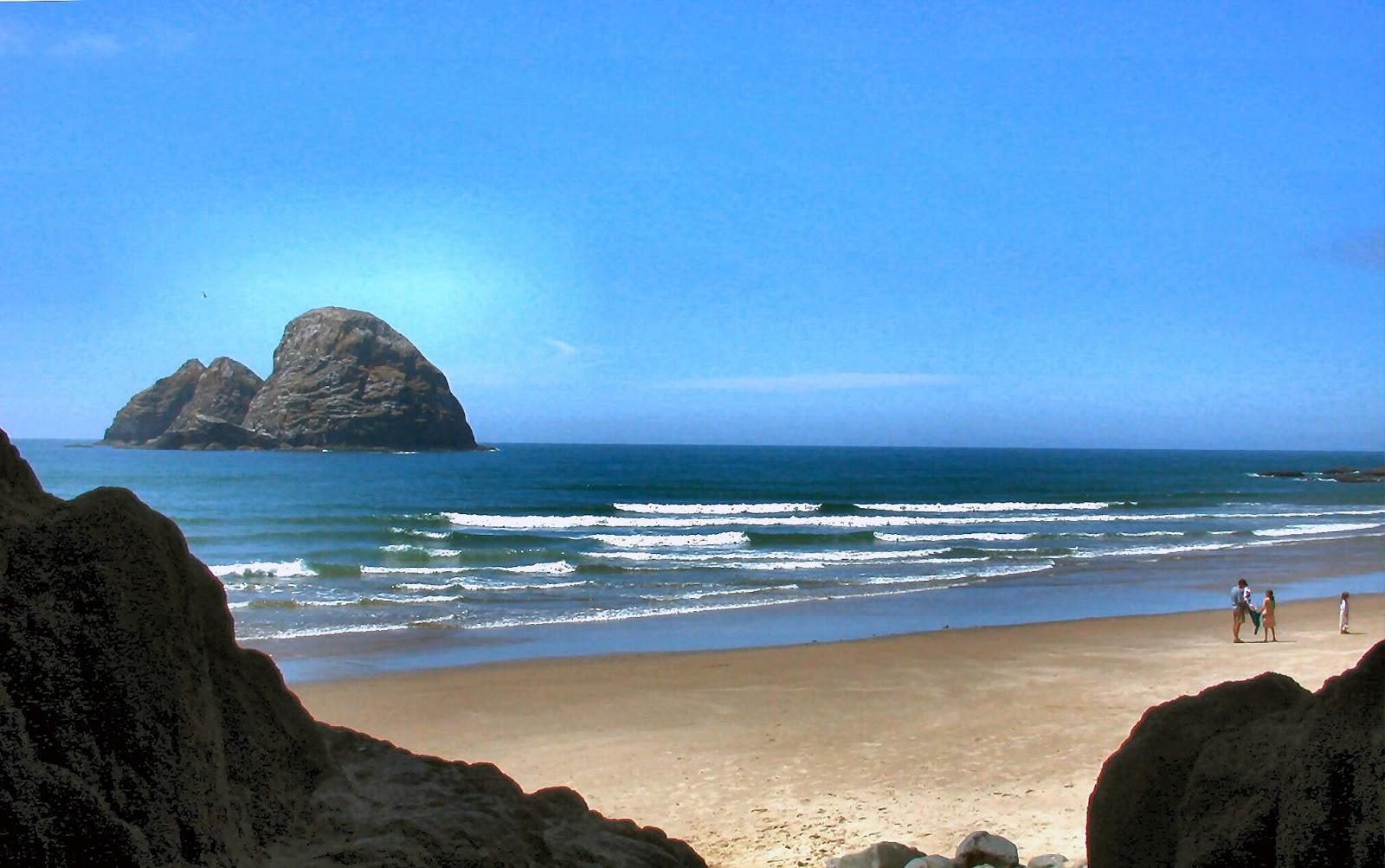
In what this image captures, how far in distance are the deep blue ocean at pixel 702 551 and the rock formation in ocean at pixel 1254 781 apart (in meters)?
13.2

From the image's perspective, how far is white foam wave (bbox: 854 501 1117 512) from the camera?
166 ft

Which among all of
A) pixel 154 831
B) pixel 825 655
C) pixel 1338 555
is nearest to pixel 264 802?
pixel 154 831

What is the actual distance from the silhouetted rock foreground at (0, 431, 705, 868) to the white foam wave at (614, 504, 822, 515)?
4440cm

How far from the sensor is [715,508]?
51344 millimetres

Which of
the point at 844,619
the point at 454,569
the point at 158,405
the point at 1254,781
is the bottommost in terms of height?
the point at 844,619

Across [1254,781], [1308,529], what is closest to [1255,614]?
[1254,781]

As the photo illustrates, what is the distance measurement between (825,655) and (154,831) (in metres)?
13.4

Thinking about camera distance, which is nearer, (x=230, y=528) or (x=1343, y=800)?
(x=1343, y=800)

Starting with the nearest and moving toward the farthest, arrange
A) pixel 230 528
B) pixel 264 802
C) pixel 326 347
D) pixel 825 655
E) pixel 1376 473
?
pixel 264 802
pixel 825 655
pixel 230 528
pixel 1376 473
pixel 326 347

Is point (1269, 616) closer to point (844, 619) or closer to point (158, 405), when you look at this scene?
point (844, 619)

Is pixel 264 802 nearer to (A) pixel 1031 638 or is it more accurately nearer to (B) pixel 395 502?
(A) pixel 1031 638

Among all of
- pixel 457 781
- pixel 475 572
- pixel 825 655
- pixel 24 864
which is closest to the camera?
pixel 24 864

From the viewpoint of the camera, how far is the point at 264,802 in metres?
3.12

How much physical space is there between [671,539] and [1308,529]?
24.6m
